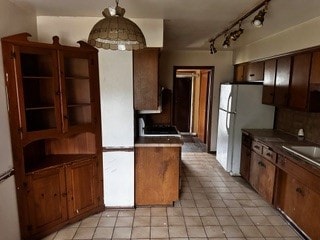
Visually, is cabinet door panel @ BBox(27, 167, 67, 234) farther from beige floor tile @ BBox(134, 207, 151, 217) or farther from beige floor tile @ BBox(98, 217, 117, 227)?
beige floor tile @ BBox(134, 207, 151, 217)

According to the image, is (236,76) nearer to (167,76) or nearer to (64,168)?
(167,76)

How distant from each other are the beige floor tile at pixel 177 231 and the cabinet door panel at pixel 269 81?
7.02ft

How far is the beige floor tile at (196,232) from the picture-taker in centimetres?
242

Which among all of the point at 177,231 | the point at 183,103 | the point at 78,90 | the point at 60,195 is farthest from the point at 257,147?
the point at 183,103

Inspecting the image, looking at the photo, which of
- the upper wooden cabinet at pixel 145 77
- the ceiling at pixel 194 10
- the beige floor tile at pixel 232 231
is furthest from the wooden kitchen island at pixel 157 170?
the ceiling at pixel 194 10

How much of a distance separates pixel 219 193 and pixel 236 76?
2.54 metres

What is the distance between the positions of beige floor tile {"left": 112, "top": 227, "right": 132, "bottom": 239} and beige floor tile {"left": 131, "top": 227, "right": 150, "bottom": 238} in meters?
0.05

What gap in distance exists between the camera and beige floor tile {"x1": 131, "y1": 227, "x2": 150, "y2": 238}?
2.39 meters

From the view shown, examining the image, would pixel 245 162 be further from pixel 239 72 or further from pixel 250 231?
pixel 239 72

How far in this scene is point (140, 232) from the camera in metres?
2.46

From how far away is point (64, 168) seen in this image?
244 centimetres

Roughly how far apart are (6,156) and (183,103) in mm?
5908

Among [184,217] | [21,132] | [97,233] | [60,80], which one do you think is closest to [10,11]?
[60,80]

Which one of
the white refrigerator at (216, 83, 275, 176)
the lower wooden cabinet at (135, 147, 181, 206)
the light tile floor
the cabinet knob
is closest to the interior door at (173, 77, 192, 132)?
the white refrigerator at (216, 83, 275, 176)
